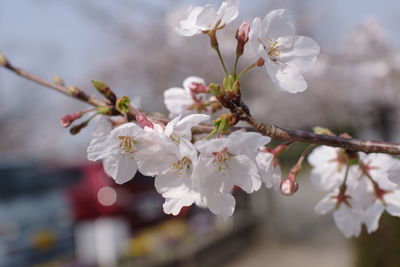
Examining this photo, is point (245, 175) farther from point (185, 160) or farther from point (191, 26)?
point (191, 26)

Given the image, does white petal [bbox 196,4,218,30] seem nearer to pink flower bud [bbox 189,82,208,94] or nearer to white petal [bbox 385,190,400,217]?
pink flower bud [bbox 189,82,208,94]

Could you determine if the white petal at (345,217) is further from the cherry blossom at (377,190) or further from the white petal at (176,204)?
the white petal at (176,204)

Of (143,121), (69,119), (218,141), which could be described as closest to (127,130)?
(143,121)

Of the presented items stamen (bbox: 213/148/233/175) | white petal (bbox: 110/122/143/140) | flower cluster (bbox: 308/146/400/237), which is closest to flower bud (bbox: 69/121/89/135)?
white petal (bbox: 110/122/143/140)

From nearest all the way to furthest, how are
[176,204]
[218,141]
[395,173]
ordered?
[218,141], [176,204], [395,173]

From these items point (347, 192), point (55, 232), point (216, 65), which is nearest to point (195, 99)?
point (347, 192)

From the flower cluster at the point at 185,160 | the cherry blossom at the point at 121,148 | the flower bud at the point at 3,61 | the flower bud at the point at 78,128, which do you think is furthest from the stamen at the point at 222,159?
the flower bud at the point at 3,61
